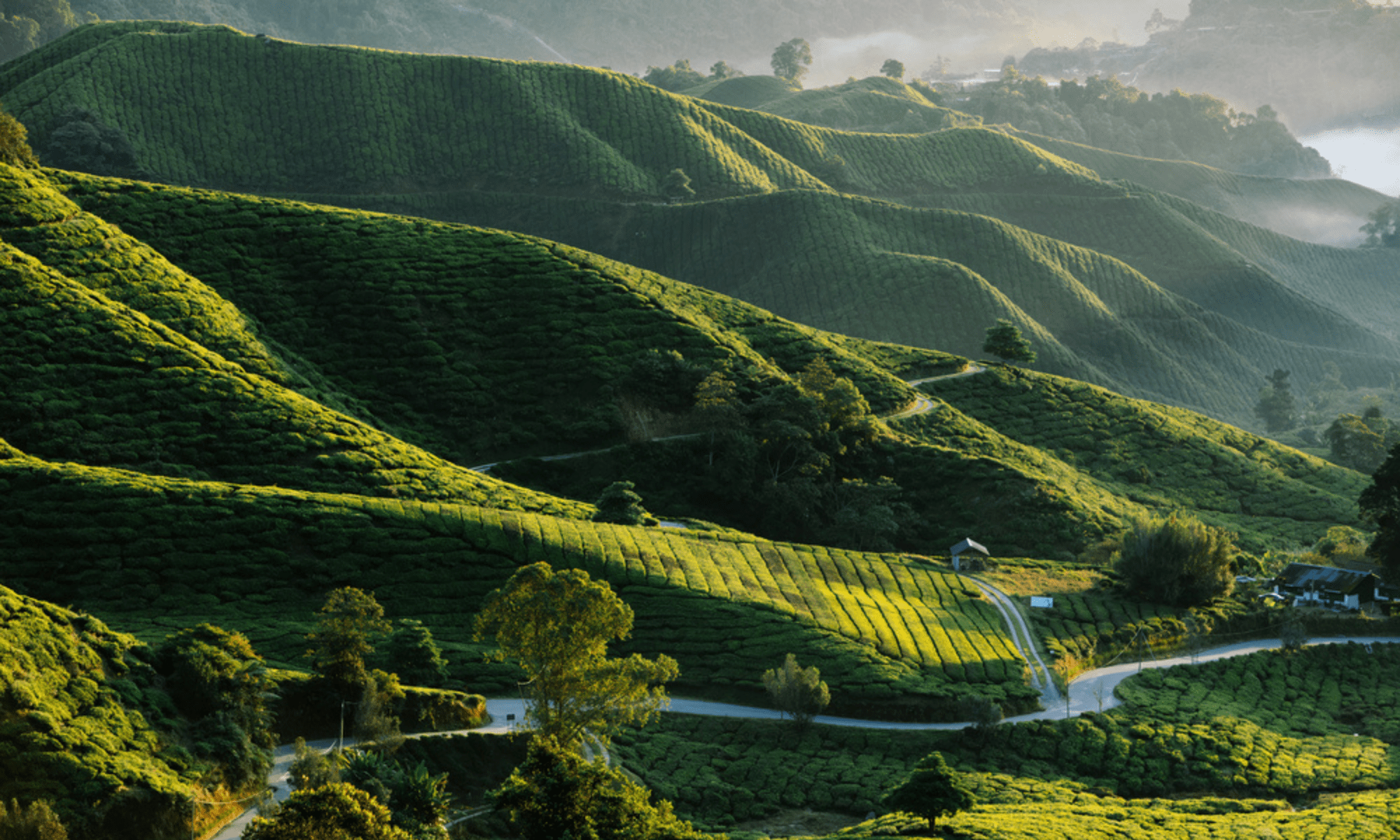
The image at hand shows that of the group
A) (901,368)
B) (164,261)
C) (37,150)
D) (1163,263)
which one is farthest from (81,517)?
(1163,263)

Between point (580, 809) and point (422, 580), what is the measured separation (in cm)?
2378

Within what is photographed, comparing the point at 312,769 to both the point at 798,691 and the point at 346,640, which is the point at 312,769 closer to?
the point at 346,640

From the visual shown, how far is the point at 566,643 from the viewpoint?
3284 centimetres

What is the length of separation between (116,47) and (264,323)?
84.2m

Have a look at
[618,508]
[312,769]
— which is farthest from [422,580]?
[312,769]

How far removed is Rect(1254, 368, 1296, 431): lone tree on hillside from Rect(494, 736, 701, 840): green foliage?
131542 mm

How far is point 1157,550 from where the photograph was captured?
59750mm

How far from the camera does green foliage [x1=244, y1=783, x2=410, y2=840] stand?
2300 cm

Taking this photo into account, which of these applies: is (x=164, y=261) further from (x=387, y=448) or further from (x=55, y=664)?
(x=55, y=664)

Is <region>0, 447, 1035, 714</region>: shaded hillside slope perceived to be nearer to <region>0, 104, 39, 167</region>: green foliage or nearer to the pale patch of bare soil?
the pale patch of bare soil

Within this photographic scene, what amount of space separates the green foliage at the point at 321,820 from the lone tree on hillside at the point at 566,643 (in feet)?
30.4

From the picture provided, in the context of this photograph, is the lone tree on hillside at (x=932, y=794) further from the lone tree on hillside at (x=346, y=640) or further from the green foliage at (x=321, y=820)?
the lone tree on hillside at (x=346, y=640)

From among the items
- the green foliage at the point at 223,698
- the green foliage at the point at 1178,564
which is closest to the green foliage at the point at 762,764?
the green foliage at the point at 223,698

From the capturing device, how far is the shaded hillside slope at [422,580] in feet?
147
